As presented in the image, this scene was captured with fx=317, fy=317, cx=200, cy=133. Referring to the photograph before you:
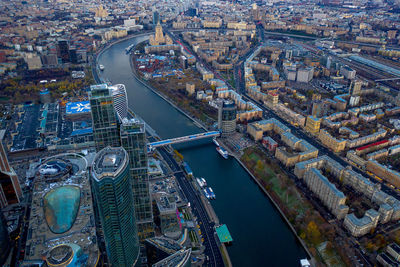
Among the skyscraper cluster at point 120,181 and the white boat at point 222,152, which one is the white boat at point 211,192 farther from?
the skyscraper cluster at point 120,181

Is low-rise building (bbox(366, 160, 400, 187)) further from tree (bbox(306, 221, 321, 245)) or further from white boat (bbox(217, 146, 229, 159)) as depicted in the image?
white boat (bbox(217, 146, 229, 159))

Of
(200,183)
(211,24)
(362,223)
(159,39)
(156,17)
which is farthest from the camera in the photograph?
(211,24)

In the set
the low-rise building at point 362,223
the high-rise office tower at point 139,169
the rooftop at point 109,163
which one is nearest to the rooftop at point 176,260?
the rooftop at point 109,163

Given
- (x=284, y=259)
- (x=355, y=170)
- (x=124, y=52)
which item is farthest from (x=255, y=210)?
(x=124, y=52)

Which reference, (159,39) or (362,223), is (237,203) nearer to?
(362,223)

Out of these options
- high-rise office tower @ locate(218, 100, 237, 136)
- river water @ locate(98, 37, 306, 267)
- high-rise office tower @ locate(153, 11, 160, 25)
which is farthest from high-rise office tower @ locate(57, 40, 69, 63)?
high-rise office tower @ locate(218, 100, 237, 136)

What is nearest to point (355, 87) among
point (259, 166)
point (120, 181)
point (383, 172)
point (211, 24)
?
point (383, 172)
